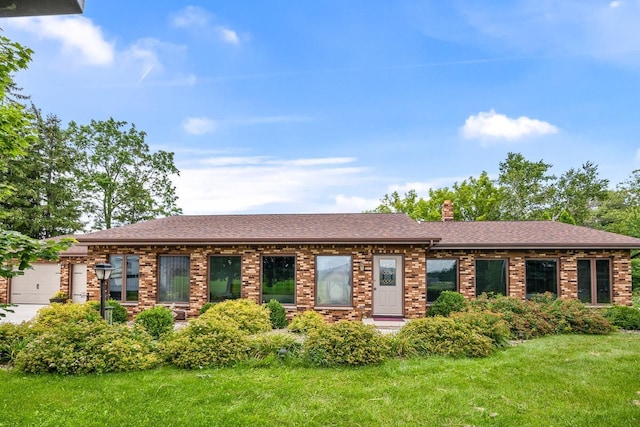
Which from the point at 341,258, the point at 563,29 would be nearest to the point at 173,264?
the point at 341,258

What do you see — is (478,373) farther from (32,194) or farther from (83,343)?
(32,194)

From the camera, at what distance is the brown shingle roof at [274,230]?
11953mm

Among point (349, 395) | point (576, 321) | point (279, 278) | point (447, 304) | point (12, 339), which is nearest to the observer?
point (349, 395)

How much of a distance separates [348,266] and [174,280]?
18.3 ft

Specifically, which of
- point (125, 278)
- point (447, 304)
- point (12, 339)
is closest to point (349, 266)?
point (447, 304)

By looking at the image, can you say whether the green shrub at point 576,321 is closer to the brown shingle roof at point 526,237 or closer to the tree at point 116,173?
the brown shingle roof at point 526,237

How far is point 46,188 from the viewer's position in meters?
24.9

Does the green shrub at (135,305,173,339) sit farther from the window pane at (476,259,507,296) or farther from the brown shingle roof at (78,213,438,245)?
the window pane at (476,259,507,296)

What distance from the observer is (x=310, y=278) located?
12188 millimetres

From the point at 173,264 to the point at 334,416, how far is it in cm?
952

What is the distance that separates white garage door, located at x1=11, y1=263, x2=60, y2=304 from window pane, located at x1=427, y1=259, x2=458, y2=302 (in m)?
15.1

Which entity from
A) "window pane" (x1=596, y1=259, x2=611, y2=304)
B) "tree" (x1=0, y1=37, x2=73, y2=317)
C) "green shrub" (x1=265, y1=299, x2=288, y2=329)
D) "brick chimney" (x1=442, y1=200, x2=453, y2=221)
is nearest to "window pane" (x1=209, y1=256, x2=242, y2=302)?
"green shrub" (x1=265, y1=299, x2=288, y2=329)

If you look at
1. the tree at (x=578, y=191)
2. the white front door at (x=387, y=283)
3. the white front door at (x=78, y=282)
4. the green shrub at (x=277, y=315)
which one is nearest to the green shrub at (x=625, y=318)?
the white front door at (x=387, y=283)

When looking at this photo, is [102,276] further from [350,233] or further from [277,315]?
[350,233]
